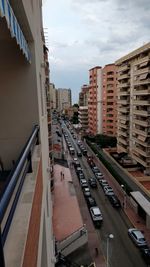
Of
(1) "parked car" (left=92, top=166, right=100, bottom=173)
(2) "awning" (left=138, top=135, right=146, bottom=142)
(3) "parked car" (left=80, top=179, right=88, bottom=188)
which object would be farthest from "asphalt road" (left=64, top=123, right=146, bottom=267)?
(2) "awning" (left=138, top=135, right=146, bottom=142)

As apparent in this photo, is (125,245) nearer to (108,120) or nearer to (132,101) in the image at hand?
(132,101)

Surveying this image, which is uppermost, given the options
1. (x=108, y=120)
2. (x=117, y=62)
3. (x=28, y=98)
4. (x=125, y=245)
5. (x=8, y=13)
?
(x=117, y=62)

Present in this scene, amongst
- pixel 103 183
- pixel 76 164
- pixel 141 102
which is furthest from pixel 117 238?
pixel 76 164

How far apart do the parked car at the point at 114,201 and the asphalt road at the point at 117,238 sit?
325 millimetres

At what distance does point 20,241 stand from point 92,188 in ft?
86.9

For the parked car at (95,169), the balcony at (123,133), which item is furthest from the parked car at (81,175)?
the balcony at (123,133)

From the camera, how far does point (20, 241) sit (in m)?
1.62

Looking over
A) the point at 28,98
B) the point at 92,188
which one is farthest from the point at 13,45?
the point at 92,188

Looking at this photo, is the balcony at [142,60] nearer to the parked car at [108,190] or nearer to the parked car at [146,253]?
the parked car at [108,190]

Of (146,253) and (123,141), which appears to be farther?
(123,141)

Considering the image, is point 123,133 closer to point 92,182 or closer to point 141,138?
point 141,138

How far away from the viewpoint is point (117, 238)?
691 inches

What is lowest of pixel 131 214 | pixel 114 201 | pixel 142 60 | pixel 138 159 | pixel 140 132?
pixel 131 214

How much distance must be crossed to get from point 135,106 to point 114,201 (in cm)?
1253
